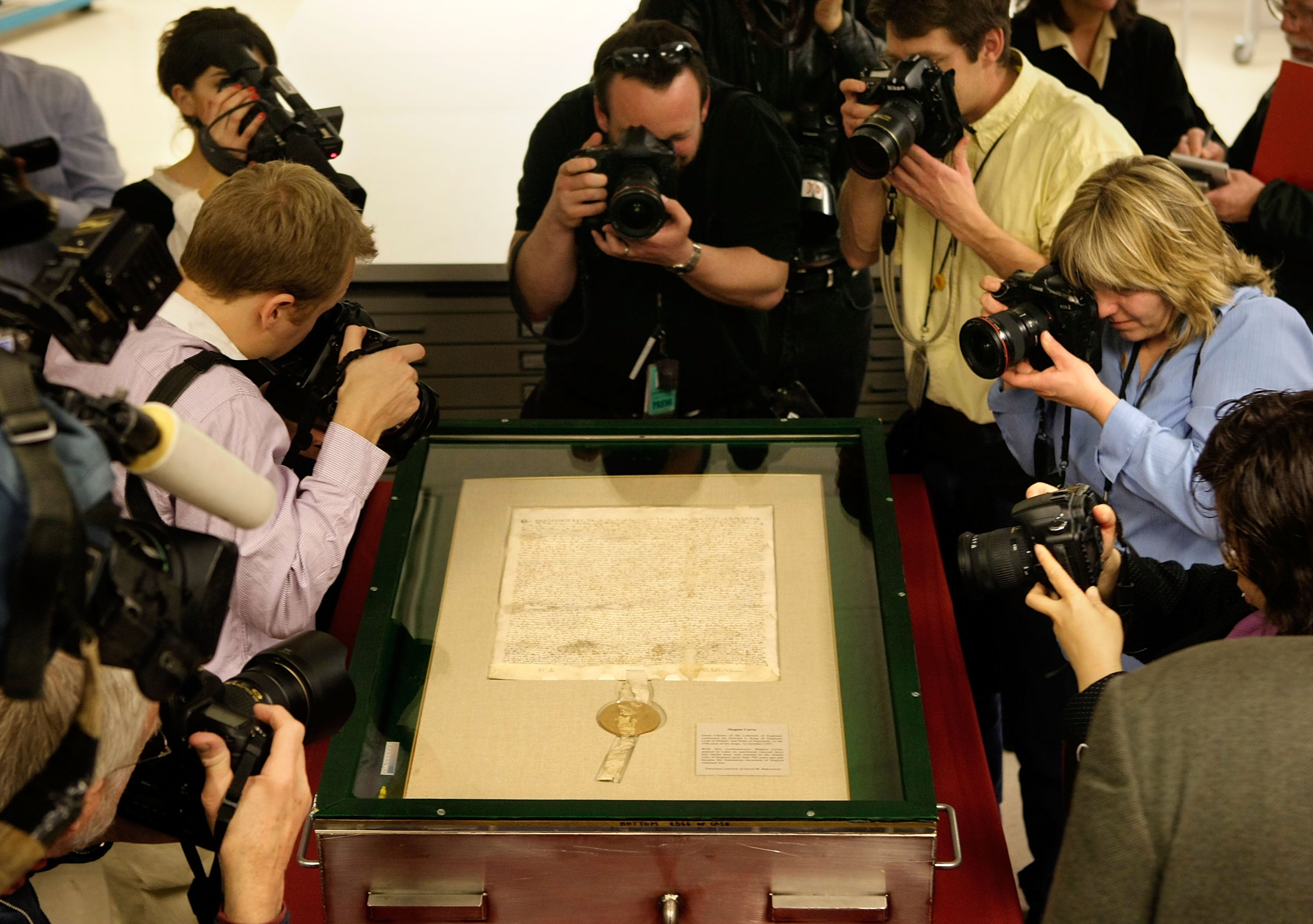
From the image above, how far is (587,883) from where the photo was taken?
1.54m

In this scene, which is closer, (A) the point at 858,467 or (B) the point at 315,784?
(B) the point at 315,784

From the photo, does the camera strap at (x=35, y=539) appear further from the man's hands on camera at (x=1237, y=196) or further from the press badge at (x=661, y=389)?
the man's hands on camera at (x=1237, y=196)

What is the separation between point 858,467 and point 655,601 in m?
0.47

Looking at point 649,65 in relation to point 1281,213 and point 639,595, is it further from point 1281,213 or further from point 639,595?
point 1281,213

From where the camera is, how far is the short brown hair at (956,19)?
7.07 feet

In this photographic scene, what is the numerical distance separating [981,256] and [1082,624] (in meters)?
0.85

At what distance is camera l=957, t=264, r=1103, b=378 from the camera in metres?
1.89

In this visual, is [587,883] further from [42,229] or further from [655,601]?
→ [42,229]

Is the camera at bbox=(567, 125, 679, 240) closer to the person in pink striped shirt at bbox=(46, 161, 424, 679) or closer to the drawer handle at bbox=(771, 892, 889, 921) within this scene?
the person in pink striped shirt at bbox=(46, 161, 424, 679)

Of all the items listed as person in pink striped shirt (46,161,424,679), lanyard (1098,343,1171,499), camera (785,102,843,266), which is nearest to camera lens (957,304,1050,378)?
lanyard (1098,343,1171,499)

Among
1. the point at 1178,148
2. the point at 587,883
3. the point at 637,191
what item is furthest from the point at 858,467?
the point at 1178,148

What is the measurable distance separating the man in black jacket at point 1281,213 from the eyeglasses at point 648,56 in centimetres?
104

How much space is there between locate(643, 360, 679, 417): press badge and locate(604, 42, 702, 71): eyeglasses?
0.57 meters

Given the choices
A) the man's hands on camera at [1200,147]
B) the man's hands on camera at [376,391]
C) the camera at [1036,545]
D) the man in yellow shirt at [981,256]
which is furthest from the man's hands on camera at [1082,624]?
the man's hands on camera at [1200,147]
